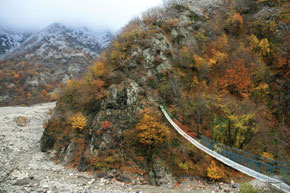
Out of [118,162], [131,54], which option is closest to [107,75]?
[131,54]

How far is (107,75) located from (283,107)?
66.0 feet

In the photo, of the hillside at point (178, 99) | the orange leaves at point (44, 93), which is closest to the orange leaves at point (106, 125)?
the hillside at point (178, 99)

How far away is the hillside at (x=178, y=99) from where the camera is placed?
529 inches

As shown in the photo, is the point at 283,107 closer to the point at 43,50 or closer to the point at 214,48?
the point at 214,48

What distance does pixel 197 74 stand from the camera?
67.4ft

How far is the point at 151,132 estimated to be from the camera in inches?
537

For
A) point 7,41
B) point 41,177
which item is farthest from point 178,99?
point 7,41

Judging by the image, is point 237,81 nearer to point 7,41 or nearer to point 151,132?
point 151,132

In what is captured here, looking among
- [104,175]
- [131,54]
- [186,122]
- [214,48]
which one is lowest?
[104,175]

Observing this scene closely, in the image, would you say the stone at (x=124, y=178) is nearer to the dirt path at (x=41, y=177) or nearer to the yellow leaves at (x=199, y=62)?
the dirt path at (x=41, y=177)

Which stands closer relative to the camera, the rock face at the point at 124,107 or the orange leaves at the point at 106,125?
the rock face at the point at 124,107

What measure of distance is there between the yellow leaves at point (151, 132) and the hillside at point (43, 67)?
166ft

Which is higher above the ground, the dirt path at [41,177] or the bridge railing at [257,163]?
the bridge railing at [257,163]

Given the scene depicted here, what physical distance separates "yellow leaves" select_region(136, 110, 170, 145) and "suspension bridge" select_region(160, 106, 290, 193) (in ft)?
5.87
